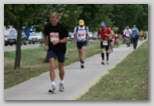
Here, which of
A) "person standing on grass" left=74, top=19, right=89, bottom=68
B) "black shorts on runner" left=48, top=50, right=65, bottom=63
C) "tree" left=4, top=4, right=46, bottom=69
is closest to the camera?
"black shorts on runner" left=48, top=50, right=65, bottom=63

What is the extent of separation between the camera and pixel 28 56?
14.0m

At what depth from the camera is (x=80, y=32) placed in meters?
11.0

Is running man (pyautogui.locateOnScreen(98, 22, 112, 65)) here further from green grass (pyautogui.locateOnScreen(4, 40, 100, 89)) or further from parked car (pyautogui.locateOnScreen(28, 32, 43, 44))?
parked car (pyautogui.locateOnScreen(28, 32, 43, 44))

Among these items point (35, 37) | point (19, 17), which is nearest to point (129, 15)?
point (19, 17)

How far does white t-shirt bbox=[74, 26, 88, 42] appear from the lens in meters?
11.0

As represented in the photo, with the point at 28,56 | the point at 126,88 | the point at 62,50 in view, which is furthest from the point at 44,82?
the point at 28,56

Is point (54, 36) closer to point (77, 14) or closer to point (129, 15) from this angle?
point (129, 15)

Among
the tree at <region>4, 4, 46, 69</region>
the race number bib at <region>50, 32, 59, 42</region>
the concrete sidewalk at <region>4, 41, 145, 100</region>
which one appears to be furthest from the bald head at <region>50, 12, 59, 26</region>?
the concrete sidewalk at <region>4, 41, 145, 100</region>

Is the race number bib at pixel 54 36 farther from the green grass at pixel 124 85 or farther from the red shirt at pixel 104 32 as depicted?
the red shirt at pixel 104 32

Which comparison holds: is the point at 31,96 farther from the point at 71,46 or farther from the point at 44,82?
the point at 71,46

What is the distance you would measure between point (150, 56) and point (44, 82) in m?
2.29

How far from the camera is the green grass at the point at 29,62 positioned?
961 cm

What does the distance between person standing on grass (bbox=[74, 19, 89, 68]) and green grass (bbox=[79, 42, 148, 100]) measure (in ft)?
4.19

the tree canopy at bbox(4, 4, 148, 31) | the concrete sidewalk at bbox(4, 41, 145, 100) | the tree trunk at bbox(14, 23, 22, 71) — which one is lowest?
the concrete sidewalk at bbox(4, 41, 145, 100)
